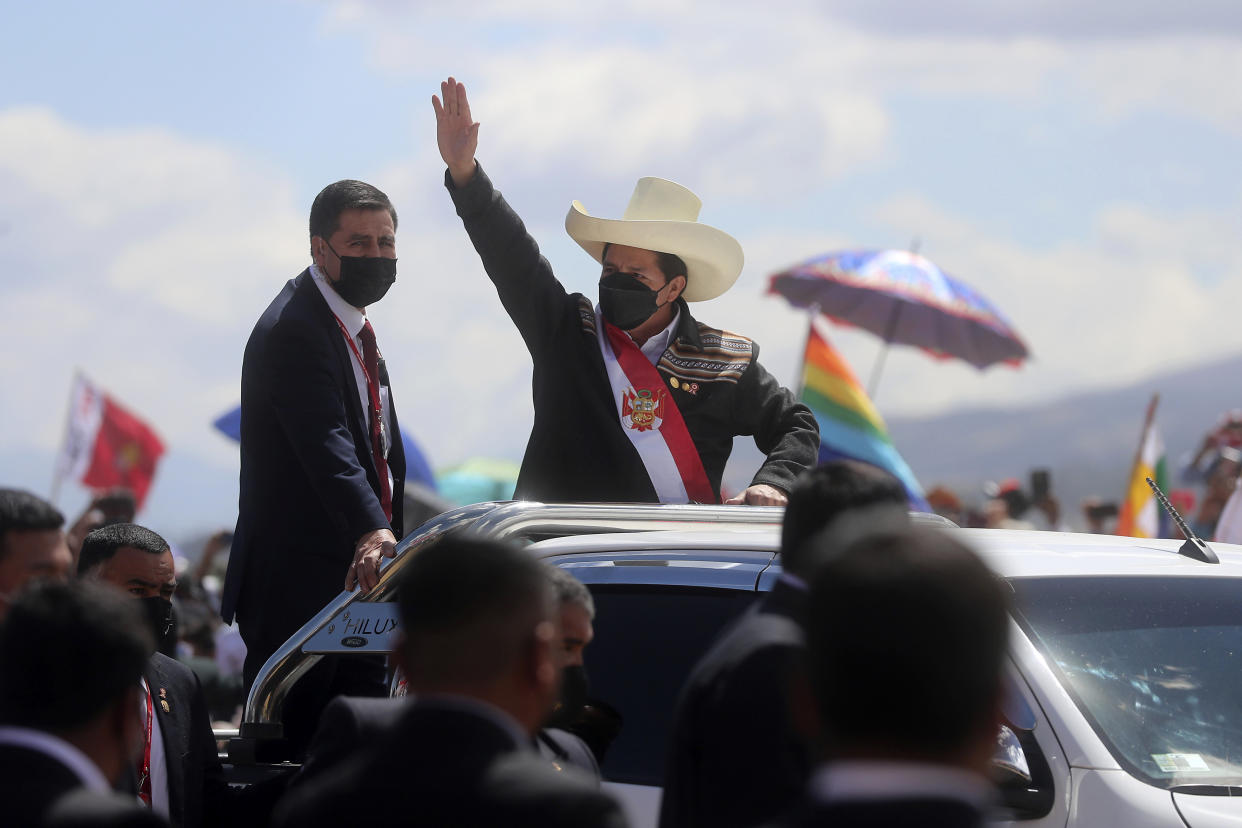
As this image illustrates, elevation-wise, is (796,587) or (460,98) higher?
(460,98)

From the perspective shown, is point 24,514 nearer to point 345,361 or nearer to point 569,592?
point 569,592

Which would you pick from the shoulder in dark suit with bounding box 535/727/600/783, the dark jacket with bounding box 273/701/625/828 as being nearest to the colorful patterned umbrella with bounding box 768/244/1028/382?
the shoulder in dark suit with bounding box 535/727/600/783

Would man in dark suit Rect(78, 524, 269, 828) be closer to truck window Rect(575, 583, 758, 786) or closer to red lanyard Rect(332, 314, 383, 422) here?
truck window Rect(575, 583, 758, 786)

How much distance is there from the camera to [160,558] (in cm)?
454

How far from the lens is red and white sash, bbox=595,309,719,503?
17.7 ft

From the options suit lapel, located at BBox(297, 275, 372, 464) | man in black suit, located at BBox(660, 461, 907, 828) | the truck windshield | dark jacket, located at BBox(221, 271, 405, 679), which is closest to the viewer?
man in black suit, located at BBox(660, 461, 907, 828)

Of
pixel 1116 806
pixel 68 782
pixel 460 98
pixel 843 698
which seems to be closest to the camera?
pixel 843 698

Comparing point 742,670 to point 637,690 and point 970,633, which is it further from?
point 637,690

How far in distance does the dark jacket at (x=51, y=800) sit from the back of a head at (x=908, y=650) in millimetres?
944

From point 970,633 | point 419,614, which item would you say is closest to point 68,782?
point 419,614

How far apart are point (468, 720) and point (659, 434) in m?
3.23

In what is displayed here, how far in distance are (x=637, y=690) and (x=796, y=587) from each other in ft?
4.19

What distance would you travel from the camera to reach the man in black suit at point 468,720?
214cm

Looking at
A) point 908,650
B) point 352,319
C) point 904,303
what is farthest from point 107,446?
point 908,650
